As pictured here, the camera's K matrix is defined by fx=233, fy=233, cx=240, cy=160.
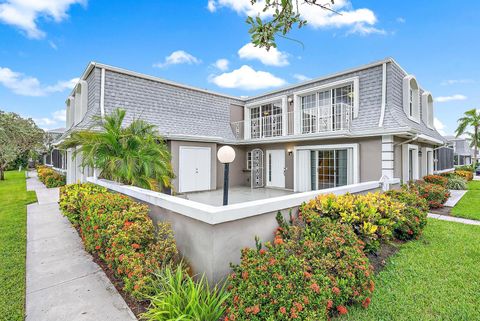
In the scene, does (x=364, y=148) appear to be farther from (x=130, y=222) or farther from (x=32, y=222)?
(x=32, y=222)

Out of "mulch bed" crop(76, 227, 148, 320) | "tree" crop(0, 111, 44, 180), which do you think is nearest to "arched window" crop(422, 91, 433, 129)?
"mulch bed" crop(76, 227, 148, 320)

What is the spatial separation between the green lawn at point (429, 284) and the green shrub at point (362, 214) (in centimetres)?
56

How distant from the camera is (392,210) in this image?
181 inches

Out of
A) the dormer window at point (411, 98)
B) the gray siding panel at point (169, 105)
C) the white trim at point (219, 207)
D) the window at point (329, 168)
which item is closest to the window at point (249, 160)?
the gray siding panel at point (169, 105)

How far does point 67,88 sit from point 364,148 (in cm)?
1838

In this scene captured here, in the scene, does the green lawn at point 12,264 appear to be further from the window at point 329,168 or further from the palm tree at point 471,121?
the palm tree at point 471,121

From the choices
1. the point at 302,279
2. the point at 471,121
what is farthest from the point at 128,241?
the point at 471,121

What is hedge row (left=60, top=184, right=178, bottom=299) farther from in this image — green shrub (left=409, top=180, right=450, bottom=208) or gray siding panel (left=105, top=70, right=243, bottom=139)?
green shrub (left=409, top=180, right=450, bottom=208)

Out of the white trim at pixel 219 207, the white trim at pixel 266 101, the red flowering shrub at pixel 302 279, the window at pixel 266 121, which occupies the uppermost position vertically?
the white trim at pixel 266 101

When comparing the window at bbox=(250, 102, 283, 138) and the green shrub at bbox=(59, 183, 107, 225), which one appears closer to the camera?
the green shrub at bbox=(59, 183, 107, 225)

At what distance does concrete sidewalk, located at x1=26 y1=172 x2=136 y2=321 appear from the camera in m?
2.86

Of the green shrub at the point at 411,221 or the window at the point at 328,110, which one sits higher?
the window at the point at 328,110

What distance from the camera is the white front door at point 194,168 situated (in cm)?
1148

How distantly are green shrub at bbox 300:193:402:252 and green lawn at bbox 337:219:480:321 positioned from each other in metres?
0.56
